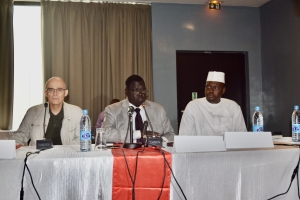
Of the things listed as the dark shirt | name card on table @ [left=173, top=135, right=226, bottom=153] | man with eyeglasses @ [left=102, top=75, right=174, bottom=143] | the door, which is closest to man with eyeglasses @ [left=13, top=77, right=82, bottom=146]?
the dark shirt

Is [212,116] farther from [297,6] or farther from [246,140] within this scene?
[297,6]

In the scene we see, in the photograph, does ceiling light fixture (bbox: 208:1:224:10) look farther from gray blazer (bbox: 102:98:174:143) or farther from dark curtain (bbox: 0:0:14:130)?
dark curtain (bbox: 0:0:14:130)

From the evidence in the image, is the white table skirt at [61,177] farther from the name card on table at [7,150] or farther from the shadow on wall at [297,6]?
the shadow on wall at [297,6]

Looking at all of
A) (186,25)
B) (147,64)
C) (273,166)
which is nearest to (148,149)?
(273,166)

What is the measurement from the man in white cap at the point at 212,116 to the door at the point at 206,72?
2.68 m

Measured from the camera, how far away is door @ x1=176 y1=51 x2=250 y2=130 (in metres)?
5.88

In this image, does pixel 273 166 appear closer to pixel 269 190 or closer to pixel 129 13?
pixel 269 190

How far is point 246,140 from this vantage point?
2.13m

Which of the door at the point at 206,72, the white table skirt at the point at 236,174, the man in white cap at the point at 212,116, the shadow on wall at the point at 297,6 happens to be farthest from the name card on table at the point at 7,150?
the shadow on wall at the point at 297,6

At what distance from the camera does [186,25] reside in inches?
231

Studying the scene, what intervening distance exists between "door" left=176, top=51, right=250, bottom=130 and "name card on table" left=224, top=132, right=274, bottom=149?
3697 millimetres

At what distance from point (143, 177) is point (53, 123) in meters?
1.38

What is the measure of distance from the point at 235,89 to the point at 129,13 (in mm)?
2257

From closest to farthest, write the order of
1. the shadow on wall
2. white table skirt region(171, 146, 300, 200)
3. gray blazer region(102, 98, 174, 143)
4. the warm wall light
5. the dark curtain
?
white table skirt region(171, 146, 300, 200) < gray blazer region(102, 98, 174, 143) < the shadow on wall < the dark curtain < the warm wall light
